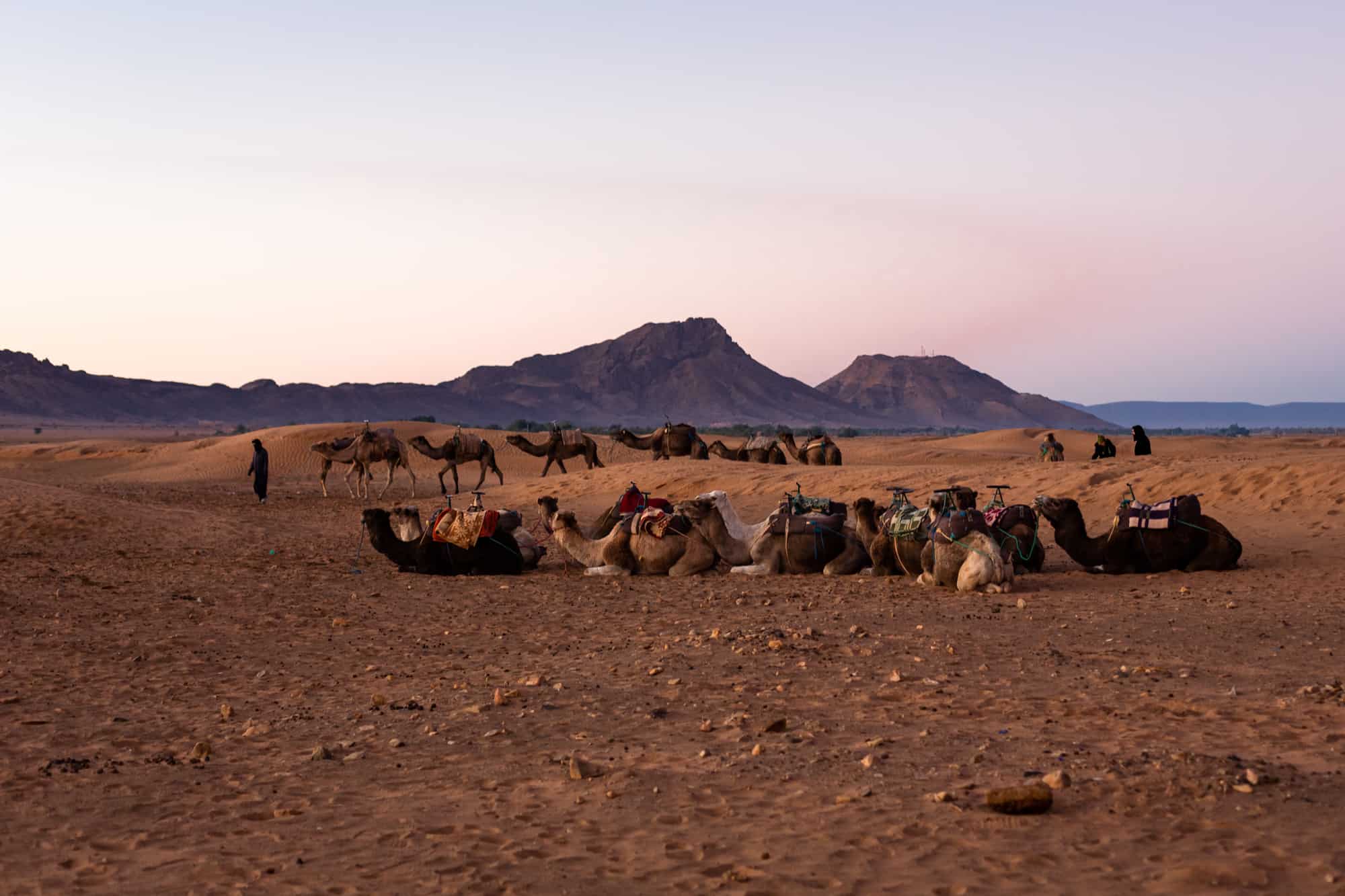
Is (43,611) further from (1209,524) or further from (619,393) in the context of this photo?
(619,393)

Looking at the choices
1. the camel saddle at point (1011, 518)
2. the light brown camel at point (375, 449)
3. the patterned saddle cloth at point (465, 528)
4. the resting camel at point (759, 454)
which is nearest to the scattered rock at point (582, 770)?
the camel saddle at point (1011, 518)

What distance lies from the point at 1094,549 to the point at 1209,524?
1210 mm

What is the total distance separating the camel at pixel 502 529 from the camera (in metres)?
15.0

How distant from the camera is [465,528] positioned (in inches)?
561

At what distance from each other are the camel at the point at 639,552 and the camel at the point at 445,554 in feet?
2.23

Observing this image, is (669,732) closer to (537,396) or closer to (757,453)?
(757,453)

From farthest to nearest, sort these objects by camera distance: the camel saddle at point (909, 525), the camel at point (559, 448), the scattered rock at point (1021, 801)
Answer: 1. the camel at point (559, 448)
2. the camel saddle at point (909, 525)
3. the scattered rock at point (1021, 801)

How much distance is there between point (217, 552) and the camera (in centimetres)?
1675

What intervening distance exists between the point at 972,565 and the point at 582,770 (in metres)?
6.79

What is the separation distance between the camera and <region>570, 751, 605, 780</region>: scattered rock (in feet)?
19.2

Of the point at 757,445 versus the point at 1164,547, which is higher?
the point at 757,445

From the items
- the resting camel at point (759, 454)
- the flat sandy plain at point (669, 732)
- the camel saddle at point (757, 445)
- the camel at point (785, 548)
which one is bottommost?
the flat sandy plain at point (669, 732)

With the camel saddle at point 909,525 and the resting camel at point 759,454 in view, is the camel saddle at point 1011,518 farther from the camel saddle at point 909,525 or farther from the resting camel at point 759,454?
the resting camel at point 759,454

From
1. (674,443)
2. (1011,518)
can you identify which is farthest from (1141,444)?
(1011,518)
